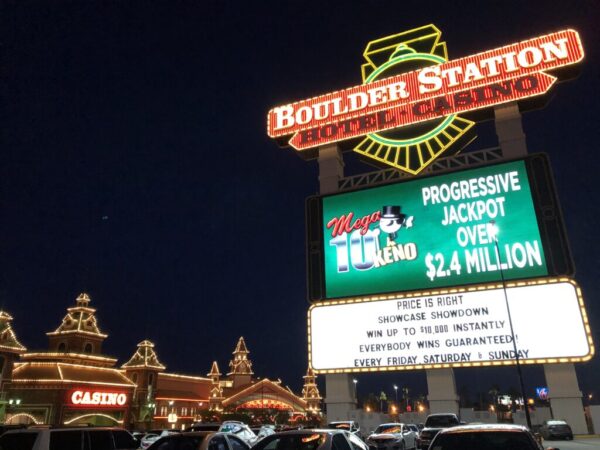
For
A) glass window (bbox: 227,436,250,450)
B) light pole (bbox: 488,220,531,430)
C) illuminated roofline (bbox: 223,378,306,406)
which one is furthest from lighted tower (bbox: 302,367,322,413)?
glass window (bbox: 227,436,250,450)

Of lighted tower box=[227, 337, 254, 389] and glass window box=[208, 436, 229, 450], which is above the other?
lighted tower box=[227, 337, 254, 389]

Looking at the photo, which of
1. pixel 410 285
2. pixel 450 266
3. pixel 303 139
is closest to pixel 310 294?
pixel 410 285

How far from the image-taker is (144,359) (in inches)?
2869

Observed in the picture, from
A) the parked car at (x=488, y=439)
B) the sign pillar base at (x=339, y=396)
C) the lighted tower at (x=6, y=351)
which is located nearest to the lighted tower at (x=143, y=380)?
the lighted tower at (x=6, y=351)

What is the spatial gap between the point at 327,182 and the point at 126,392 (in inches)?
1913

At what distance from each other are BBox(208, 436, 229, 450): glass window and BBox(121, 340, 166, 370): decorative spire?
219 ft

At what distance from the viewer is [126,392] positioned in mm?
62969

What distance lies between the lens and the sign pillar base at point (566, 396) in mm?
20516

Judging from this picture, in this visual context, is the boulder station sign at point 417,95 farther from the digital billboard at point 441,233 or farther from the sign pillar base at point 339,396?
the sign pillar base at point 339,396

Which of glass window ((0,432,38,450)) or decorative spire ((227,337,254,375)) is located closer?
glass window ((0,432,38,450))

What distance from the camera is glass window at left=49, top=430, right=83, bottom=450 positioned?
410 inches

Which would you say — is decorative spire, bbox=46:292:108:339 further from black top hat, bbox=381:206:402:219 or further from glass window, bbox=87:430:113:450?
glass window, bbox=87:430:113:450

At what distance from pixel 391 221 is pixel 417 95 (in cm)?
855

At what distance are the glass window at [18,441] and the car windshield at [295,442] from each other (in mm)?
4754
